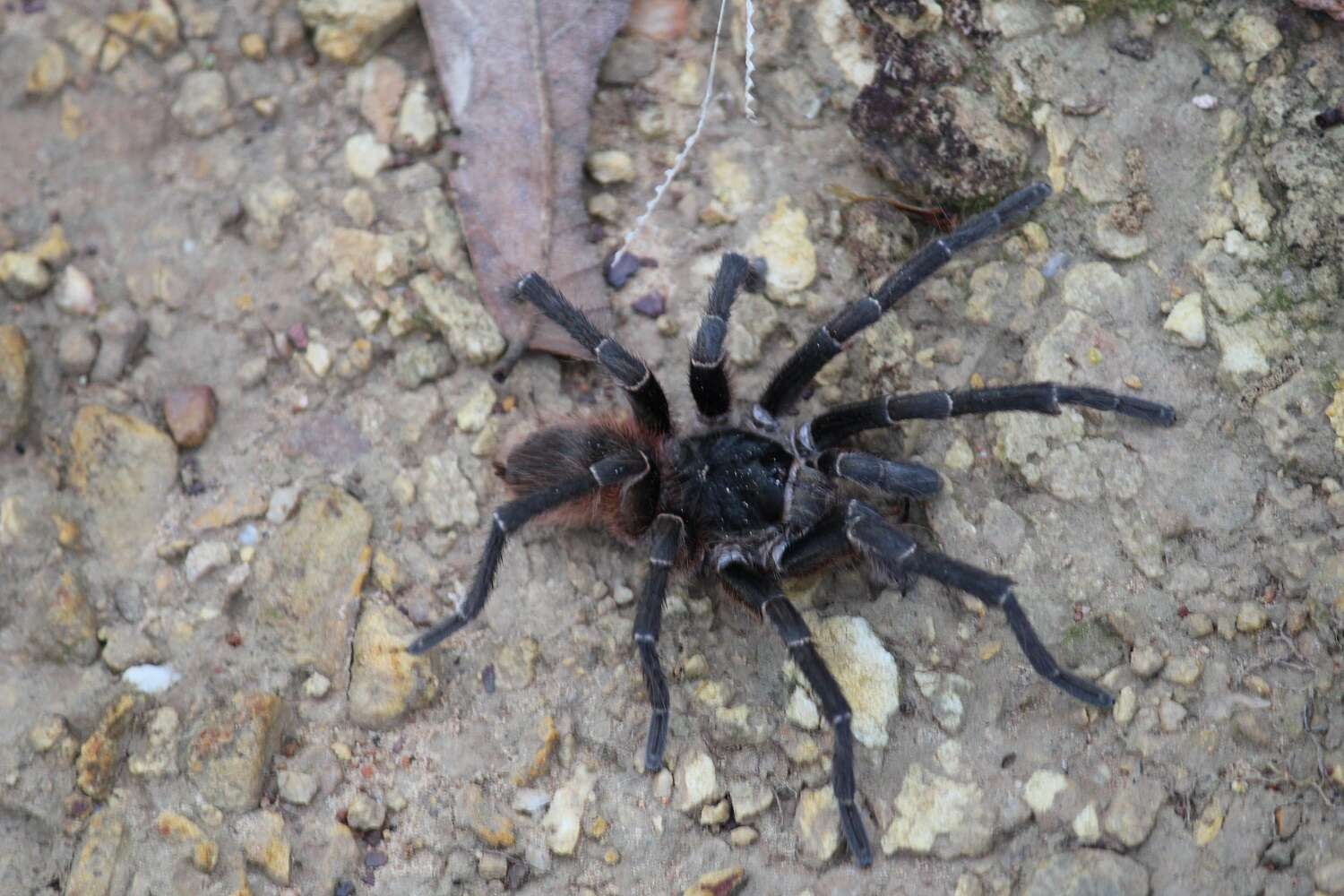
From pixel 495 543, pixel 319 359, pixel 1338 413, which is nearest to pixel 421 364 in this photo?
pixel 319 359

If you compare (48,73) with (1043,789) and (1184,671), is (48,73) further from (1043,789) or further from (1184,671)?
(1184,671)

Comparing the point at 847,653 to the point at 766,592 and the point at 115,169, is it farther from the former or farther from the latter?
the point at 115,169

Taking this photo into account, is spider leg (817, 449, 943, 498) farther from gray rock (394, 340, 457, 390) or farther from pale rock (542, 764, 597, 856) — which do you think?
gray rock (394, 340, 457, 390)

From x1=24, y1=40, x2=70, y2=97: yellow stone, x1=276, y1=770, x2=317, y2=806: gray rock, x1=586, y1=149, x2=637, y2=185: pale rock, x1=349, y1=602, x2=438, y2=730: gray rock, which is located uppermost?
x1=24, y1=40, x2=70, y2=97: yellow stone

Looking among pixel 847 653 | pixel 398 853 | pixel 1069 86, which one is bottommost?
pixel 398 853

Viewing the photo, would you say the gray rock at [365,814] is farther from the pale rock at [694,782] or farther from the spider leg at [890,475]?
the spider leg at [890,475]

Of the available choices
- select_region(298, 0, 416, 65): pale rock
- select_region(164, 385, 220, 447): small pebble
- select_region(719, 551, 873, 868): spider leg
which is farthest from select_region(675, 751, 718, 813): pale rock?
select_region(298, 0, 416, 65): pale rock

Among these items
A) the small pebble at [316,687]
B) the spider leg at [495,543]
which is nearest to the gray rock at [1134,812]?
the spider leg at [495,543]

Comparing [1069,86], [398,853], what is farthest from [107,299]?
[1069,86]
